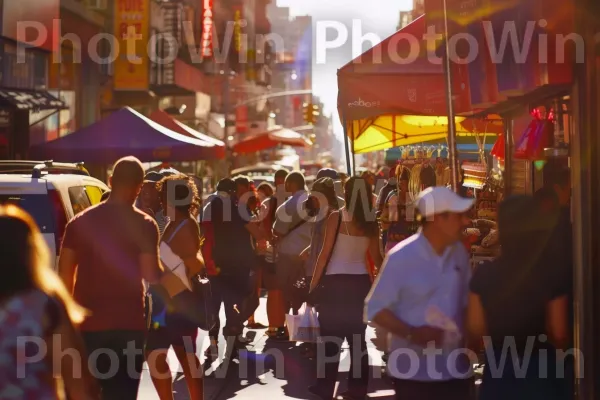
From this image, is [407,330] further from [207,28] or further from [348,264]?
[207,28]

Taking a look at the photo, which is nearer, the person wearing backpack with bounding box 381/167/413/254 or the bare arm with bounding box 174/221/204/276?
the bare arm with bounding box 174/221/204/276

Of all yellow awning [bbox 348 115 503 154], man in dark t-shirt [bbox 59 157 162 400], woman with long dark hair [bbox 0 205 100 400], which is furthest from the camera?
yellow awning [bbox 348 115 503 154]

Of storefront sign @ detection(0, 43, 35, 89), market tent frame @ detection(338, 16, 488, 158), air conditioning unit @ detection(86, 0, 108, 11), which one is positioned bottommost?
market tent frame @ detection(338, 16, 488, 158)

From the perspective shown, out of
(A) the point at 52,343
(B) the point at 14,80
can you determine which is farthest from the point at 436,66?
(B) the point at 14,80

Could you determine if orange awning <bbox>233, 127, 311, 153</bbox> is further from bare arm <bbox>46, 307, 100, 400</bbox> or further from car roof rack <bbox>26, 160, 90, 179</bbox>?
bare arm <bbox>46, 307, 100, 400</bbox>

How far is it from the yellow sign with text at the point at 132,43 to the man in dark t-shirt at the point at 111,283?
24.7m

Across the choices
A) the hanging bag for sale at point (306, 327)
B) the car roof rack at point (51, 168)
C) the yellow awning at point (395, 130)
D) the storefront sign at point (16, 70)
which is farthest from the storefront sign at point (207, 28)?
the hanging bag for sale at point (306, 327)

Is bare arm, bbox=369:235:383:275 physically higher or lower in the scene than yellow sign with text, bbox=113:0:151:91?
lower

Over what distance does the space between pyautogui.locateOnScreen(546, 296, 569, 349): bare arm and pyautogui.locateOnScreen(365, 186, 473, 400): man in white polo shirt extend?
16.9 inches

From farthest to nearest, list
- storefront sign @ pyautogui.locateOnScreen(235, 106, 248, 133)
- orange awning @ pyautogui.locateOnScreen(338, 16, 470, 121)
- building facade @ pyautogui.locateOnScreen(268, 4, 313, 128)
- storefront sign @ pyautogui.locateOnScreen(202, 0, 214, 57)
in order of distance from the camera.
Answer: building facade @ pyautogui.locateOnScreen(268, 4, 313, 128) < storefront sign @ pyautogui.locateOnScreen(235, 106, 248, 133) < storefront sign @ pyautogui.locateOnScreen(202, 0, 214, 57) < orange awning @ pyautogui.locateOnScreen(338, 16, 470, 121)

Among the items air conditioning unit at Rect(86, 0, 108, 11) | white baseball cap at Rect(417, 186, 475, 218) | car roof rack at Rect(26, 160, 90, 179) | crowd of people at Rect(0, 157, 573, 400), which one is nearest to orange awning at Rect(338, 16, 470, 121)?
car roof rack at Rect(26, 160, 90, 179)

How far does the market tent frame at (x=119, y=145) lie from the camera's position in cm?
1606

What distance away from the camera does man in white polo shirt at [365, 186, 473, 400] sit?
5348 mm

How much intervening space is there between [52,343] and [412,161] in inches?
478
